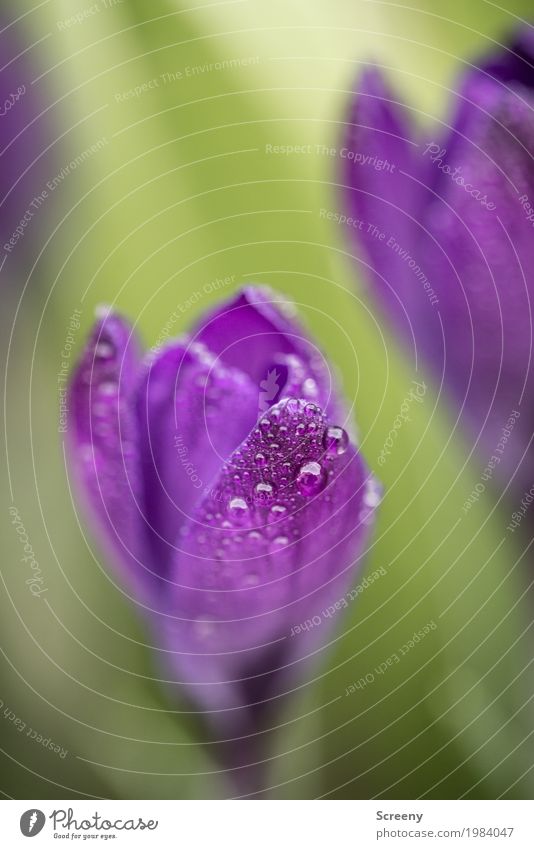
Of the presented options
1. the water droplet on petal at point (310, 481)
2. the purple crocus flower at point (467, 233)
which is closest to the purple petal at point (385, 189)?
the purple crocus flower at point (467, 233)

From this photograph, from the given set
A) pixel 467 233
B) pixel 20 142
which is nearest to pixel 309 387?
pixel 467 233

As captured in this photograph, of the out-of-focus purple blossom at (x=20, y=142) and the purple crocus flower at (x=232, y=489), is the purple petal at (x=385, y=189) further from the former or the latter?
the out-of-focus purple blossom at (x=20, y=142)

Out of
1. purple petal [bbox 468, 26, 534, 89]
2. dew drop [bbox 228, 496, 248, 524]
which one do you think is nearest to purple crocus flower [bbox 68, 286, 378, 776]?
dew drop [bbox 228, 496, 248, 524]

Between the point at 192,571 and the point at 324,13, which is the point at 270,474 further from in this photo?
the point at 324,13

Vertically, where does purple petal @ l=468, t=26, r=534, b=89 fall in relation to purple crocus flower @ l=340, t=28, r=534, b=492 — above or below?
above

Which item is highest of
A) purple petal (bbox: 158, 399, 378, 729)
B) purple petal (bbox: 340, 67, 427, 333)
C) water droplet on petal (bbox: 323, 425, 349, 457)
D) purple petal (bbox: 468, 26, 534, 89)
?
purple petal (bbox: 468, 26, 534, 89)

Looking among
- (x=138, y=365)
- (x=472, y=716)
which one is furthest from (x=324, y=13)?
(x=472, y=716)

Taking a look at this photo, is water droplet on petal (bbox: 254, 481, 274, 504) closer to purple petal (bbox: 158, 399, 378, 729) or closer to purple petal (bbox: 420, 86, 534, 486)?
purple petal (bbox: 158, 399, 378, 729)
